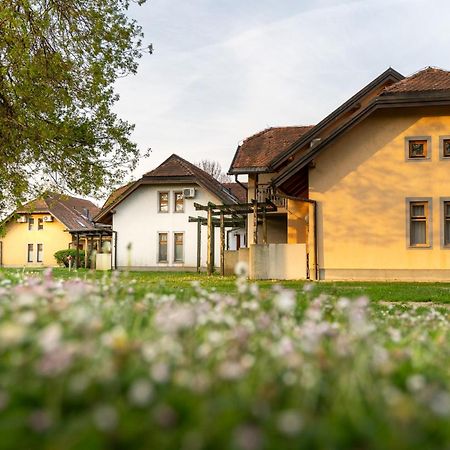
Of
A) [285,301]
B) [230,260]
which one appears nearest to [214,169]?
[230,260]

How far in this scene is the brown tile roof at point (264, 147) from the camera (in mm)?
30669

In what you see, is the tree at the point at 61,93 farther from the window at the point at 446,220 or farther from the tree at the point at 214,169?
the tree at the point at 214,169

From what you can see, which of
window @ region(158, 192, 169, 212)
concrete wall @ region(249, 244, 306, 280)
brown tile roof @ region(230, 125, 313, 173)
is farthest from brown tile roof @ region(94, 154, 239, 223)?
concrete wall @ region(249, 244, 306, 280)

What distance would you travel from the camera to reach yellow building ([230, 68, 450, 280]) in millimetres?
21359

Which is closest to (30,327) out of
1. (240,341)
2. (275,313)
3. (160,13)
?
(240,341)

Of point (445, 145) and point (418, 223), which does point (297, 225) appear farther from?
point (445, 145)

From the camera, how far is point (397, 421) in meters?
2.05

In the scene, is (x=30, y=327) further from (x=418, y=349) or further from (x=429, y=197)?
(x=429, y=197)

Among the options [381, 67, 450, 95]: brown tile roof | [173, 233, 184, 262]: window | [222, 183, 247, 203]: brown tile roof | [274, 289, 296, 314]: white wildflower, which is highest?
[381, 67, 450, 95]: brown tile roof

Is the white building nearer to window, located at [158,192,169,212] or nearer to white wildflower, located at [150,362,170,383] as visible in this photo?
window, located at [158,192,169,212]

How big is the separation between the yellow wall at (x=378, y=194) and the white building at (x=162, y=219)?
1928cm

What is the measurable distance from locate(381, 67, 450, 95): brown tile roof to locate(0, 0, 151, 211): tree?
906 centimetres

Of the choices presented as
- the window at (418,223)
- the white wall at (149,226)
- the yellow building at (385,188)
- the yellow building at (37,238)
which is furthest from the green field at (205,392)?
the yellow building at (37,238)

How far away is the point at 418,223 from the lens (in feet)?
71.5
